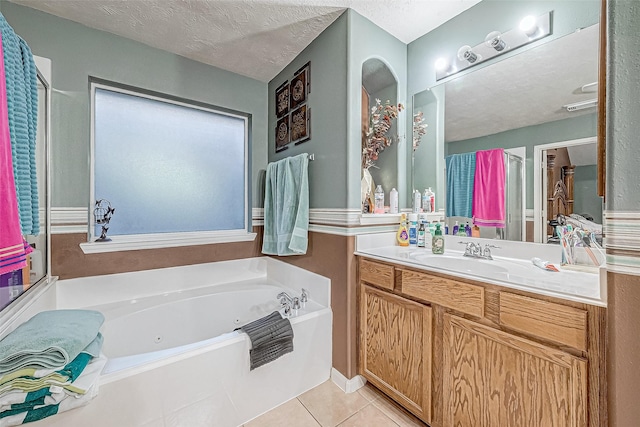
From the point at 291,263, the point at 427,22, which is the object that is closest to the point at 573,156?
the point at 427,22

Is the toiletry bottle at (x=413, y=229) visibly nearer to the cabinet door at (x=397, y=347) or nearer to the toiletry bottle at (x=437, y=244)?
the toiletry bottle at (x=437, y=244)

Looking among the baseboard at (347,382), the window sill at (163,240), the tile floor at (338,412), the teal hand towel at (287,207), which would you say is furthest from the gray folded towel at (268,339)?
the window sill at (163,240)

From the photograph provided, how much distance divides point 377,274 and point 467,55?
1508 mm

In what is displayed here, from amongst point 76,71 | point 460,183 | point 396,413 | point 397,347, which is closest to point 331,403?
point 396,413

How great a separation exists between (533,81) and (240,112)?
2.27 metres

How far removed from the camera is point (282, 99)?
240 cm

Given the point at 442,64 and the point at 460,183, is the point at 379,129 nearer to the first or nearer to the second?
the point at 442,64

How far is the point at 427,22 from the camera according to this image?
181 cm

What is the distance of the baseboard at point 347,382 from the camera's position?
5.57 feet

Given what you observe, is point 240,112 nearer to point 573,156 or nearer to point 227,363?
point 227,363

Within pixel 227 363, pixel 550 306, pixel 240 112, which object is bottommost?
pixel 227 363

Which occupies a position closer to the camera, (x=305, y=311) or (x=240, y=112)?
(x=305, y=311)

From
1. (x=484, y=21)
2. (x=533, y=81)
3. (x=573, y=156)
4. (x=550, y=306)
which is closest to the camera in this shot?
(x=550, y=306)

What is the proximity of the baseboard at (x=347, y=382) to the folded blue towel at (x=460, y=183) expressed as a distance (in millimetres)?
1275
